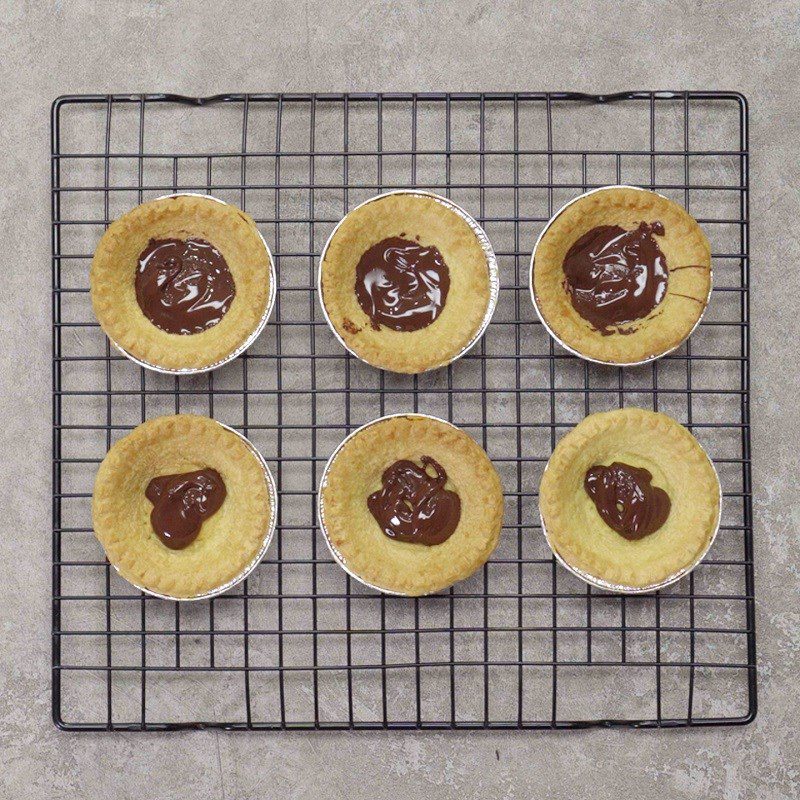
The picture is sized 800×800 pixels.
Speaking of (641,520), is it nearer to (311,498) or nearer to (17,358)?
(311,498)

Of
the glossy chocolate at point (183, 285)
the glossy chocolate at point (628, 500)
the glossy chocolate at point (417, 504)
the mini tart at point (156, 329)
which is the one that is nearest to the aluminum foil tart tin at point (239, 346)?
the mini tart at point (156, 329)

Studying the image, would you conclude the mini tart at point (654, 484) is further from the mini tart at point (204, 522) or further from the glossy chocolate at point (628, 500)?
the mini tart at point (204, 522)

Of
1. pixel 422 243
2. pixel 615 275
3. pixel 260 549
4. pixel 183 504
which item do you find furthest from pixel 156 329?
pixel 615 275

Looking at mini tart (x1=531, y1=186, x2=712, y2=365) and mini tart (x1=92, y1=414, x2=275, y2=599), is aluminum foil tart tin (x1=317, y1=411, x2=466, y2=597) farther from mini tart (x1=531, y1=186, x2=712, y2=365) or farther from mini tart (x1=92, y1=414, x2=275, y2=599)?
mini tart (x1=531, y1=186, x2=712, y2=365)

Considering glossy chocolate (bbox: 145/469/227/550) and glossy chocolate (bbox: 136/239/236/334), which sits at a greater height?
glossy chocolate (bbox: 136/239/236/334)

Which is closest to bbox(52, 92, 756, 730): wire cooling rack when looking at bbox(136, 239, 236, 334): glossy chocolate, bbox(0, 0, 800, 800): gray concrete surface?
bbox(0, 0, 800, 800): gray concrete surface
